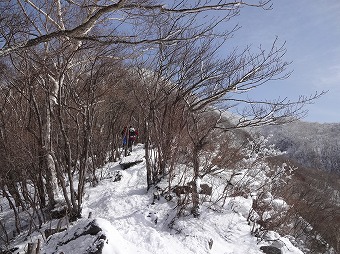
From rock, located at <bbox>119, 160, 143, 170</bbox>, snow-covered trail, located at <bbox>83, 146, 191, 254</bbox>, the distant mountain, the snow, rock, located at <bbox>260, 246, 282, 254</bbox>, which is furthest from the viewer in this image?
the distant mountain

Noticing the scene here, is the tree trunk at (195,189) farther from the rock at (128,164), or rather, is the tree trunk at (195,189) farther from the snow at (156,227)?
the rock at (128,164)

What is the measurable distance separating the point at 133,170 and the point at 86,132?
3561 mm

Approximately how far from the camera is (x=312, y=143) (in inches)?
3932

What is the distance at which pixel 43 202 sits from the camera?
6848 mm

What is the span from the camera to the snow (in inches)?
176

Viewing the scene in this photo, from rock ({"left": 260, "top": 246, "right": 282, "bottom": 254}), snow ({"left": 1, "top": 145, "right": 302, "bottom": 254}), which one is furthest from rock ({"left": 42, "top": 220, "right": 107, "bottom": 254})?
rock ({"left": 260, "top": 246, "right": 282, "bottom": 254})

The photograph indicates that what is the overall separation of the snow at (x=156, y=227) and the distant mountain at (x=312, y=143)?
77.2 m

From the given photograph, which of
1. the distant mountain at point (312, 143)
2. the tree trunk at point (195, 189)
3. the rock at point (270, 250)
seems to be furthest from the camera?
the distant mountain at point (312, 143)

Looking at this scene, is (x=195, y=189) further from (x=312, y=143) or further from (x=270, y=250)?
(x=312, y=143)

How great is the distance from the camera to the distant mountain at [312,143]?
8794 cm

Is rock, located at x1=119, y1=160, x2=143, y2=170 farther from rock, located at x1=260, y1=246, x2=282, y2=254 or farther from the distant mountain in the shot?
the distant mountain

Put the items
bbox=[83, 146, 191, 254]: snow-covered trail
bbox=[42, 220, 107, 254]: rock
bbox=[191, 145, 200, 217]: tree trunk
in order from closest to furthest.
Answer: bbox=[42, 220, 107, 254]: rock, bbox=[83, 146, 191, 254]: snow-covered trail, bbox=[191, 145, 200, 217]: tree trunk

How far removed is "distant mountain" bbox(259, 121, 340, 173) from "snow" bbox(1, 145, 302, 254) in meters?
77.2

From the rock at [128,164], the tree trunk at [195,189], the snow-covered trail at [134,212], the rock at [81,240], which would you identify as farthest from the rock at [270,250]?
the rock at [128,164]
